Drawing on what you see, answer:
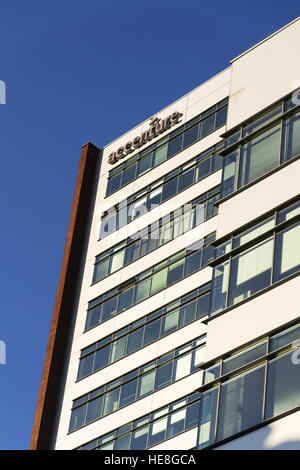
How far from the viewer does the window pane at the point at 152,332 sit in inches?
1800

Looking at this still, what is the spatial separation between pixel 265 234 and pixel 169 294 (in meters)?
20.7

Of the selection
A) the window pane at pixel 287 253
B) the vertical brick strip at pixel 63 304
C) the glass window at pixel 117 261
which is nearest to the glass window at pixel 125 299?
the glass window at pixel 117 261

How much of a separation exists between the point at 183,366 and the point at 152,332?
3.47 meters

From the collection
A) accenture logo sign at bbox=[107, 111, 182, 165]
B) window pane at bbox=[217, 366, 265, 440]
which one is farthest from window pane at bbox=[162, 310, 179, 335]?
window pane at bbox=[217, 366, 265, 440]

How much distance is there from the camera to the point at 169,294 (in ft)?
152

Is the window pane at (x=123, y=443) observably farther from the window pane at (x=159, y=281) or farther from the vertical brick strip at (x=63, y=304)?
the window pane at (x=159, y=281)

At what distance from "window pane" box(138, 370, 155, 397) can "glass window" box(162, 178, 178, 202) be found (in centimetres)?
918

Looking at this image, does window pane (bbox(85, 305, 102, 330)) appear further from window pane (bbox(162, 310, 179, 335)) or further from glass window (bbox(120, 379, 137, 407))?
window pane (bbox(162, 310, 179, 335))

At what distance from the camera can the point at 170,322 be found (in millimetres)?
45219

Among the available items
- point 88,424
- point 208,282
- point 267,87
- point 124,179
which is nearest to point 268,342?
point 267,87

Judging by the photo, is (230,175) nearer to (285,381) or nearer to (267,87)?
(267,87)

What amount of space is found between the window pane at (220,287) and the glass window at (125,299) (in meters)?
22.0
